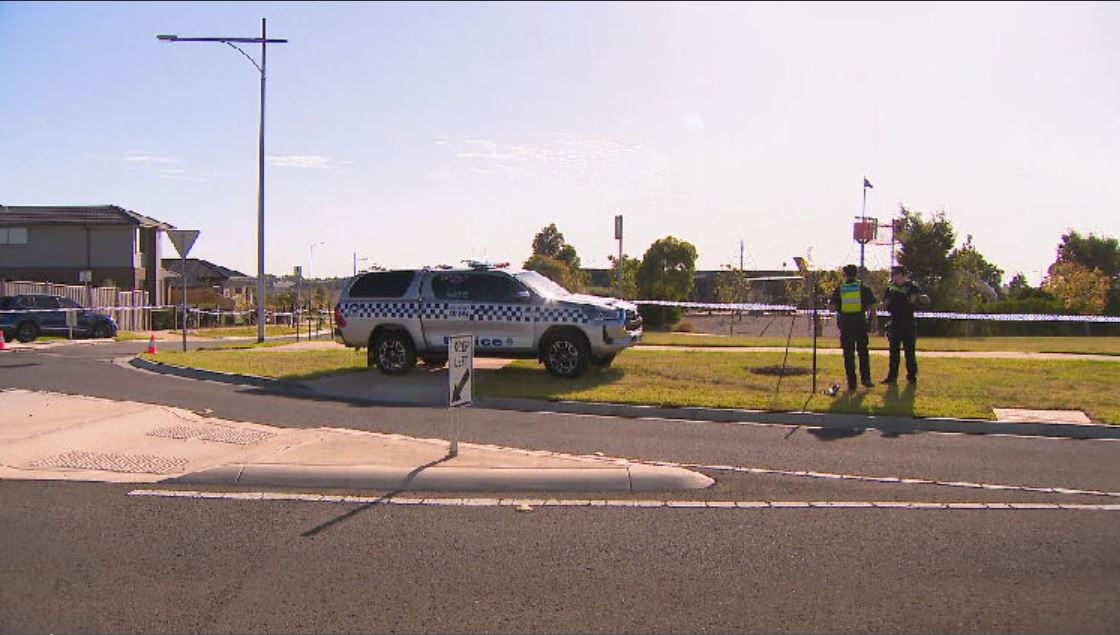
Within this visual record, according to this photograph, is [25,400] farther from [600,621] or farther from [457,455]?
[600,621]

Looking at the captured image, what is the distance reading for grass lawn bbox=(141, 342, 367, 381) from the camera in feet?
50.4

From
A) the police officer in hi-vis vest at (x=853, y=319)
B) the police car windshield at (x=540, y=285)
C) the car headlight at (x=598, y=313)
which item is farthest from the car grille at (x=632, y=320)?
the police officer in hi-vis vest at (x=853, y=319)

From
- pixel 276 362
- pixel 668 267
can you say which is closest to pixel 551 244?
pixel 668 267

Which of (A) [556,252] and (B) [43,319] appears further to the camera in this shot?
(A) [556,252]

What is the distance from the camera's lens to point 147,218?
51.3 metres

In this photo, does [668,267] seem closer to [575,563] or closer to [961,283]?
[961,283]

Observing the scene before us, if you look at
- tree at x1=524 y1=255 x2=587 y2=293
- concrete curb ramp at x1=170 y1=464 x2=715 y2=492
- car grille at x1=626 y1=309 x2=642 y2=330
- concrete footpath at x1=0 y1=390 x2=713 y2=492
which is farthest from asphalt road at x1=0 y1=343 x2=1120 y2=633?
tree at x1=524 y1=255 x2=587 y2=293

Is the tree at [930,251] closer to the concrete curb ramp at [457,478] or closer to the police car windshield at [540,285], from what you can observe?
the police car windshield at [540,285]

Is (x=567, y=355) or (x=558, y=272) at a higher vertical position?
(x=558, y=272)

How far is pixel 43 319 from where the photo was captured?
93.4 ft

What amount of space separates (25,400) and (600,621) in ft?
33.7

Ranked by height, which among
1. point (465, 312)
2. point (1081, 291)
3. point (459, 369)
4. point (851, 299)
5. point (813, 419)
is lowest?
point (813, 419)

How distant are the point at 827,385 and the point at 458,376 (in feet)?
23.3

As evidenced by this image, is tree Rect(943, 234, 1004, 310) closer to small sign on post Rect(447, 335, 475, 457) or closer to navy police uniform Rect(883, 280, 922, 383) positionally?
navy police uniform Rect(883, 280, 922, 383)
